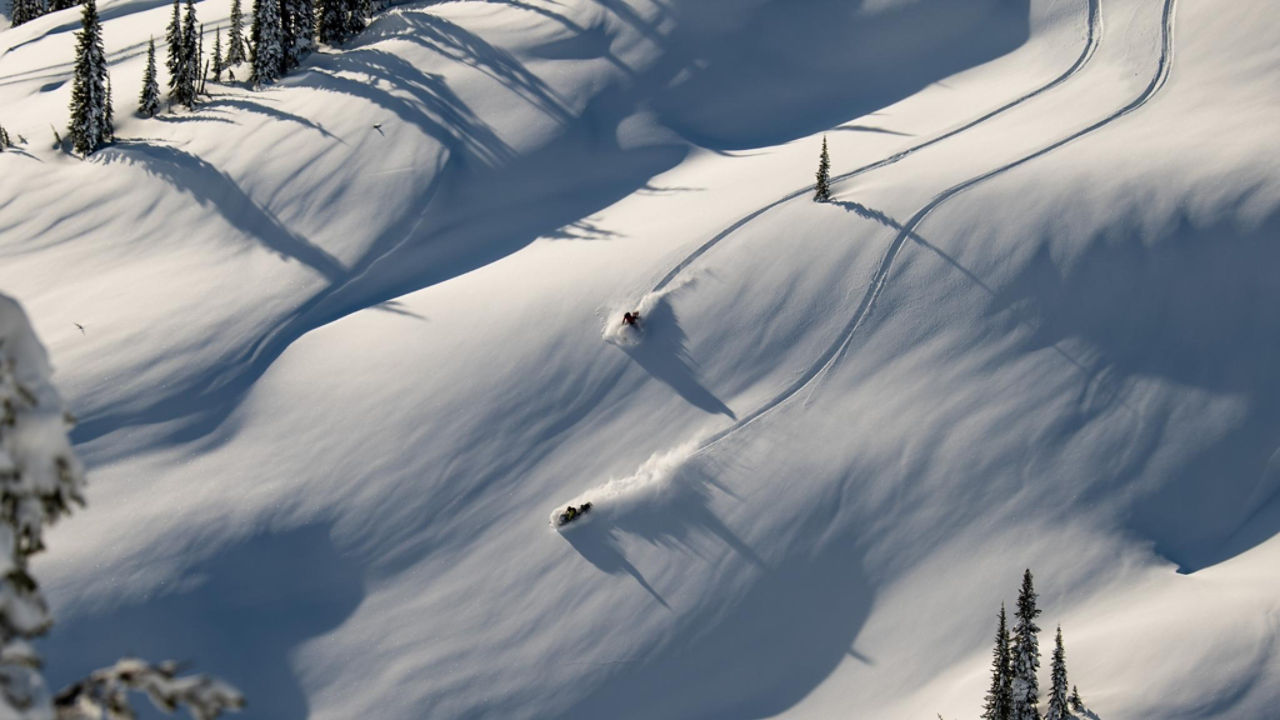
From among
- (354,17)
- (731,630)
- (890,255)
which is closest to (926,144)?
(890,255)

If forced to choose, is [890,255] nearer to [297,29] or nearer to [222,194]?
[222,194]

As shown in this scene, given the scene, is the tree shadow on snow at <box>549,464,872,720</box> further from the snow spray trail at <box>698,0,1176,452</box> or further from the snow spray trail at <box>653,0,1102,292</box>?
the snow spray trail at <box>653,0,1102,292</box>

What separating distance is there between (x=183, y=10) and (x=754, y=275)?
4346 centimetres

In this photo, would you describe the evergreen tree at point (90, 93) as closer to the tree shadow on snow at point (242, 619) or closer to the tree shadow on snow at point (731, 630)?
the tree shadow on snow at point (242, 619)

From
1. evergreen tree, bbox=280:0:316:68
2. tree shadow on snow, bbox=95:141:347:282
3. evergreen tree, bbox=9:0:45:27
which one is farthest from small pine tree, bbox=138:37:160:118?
evergreen tree, bbox=9:0:45:27

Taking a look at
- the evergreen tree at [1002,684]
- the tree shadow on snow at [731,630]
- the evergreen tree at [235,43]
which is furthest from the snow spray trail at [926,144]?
the evergreen tree at [235,43]

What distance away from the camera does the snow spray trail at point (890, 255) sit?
1422 inches

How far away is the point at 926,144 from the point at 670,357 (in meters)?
14.7

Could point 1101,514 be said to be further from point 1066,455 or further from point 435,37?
point 435,37

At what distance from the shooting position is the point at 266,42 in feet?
169

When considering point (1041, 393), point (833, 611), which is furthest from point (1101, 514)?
point (833, 611)

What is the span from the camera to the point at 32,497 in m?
5.43

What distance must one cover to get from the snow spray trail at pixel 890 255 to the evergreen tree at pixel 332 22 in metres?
29.7

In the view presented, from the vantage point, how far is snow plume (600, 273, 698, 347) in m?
38.0
